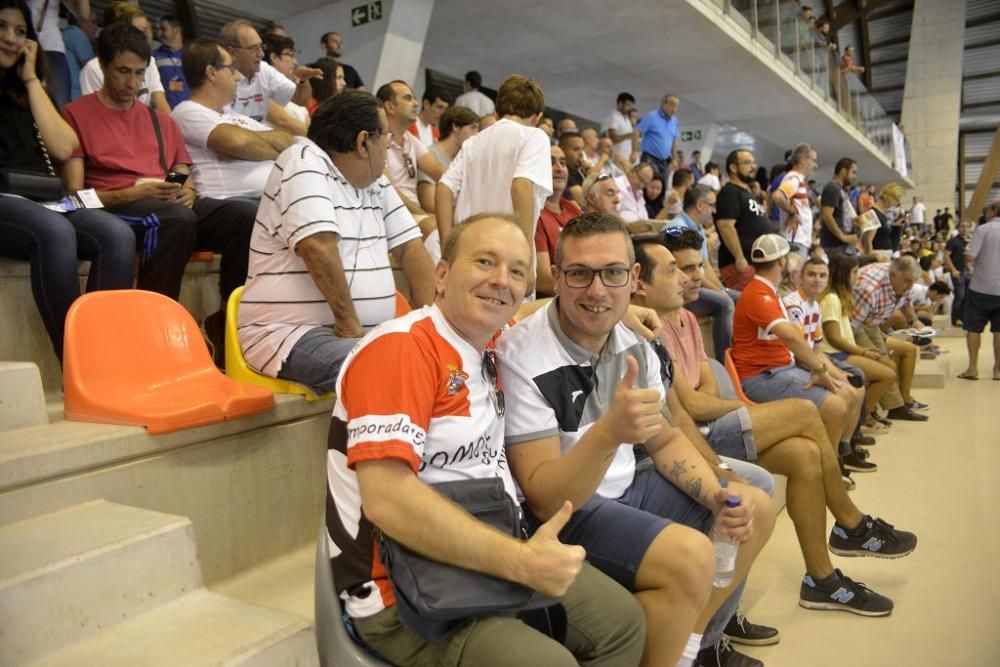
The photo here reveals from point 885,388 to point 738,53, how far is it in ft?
20.4

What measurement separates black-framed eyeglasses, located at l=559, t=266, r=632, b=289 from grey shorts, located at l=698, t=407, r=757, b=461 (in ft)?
4.20

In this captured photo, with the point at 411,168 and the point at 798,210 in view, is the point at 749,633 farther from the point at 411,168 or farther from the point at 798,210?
the point at 798,210

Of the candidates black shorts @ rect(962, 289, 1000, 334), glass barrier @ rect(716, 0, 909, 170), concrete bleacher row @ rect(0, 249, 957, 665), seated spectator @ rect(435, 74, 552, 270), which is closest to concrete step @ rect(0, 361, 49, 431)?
concrete bleacher row @ rect(0, 249, 957, 665)

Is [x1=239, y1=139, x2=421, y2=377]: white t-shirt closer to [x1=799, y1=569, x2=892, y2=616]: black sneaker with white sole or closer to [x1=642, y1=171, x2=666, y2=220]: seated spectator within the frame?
[x1=799, y1=569, x2=892, y2=616]: black sneaker with white sole

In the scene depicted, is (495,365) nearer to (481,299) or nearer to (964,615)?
(481,299)

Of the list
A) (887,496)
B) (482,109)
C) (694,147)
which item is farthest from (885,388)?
(694,147)

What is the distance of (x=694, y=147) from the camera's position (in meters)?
14.3

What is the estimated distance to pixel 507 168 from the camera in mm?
3242

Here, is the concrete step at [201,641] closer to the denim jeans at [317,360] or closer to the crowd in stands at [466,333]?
the crowd in stands at [466,333]

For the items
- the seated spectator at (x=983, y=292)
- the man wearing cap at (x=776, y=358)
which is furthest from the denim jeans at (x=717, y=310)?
the seated spectator at (x=983, y=292)

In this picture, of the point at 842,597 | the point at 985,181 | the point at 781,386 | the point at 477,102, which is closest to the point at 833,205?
the point at 477,102

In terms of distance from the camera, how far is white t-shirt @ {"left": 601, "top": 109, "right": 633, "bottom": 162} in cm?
868

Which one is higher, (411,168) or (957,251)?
(411,168)

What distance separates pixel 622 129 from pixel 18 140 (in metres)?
7.35
